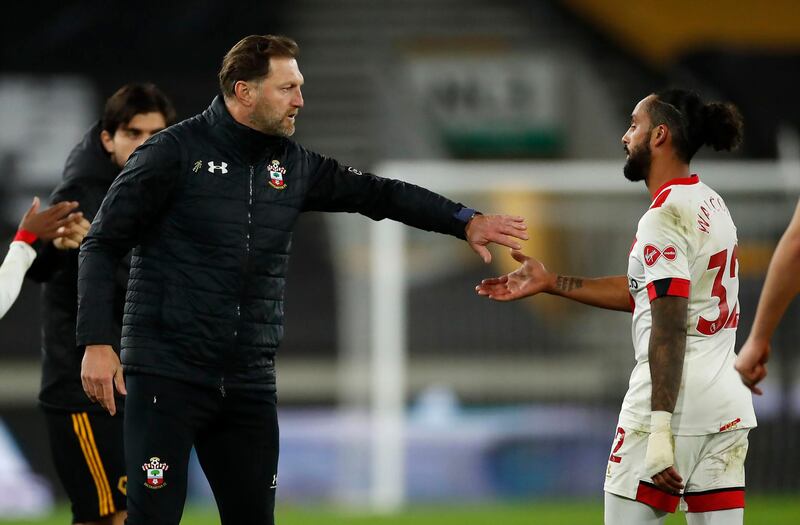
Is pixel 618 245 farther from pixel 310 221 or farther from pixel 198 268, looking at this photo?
pixel 198 268

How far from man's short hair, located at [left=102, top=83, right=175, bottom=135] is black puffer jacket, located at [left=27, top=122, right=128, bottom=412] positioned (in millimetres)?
85

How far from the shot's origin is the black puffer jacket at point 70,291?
4812 millimetres

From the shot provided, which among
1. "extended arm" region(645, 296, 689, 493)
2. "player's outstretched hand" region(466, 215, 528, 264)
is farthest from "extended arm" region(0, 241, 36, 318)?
"extended arm" region(645, 296, 689, 493)

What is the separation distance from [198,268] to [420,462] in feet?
17.7

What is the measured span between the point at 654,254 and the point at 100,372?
1.66 m

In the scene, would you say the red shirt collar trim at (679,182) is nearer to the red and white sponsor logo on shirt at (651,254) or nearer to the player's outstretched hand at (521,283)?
the red and white sponsor logo on shirt at (651,254)

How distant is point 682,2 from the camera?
1539 cm

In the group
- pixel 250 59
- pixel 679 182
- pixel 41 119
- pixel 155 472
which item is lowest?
pixel 155 472

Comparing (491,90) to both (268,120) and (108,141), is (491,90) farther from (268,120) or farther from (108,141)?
(268,120)

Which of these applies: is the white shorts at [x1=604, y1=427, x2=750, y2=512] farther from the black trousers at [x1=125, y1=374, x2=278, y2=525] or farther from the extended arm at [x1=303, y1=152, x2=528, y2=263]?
the black trousers at [x1=125, y1=374, x2=278, y2=525]

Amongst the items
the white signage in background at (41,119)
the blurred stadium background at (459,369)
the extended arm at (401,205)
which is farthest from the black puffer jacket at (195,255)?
the white signage in background at (41,119)

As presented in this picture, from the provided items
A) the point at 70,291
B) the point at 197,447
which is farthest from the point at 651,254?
the point at 70,291

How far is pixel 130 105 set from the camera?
4828 mm

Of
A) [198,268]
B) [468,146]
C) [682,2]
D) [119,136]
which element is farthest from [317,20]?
[198,268]
